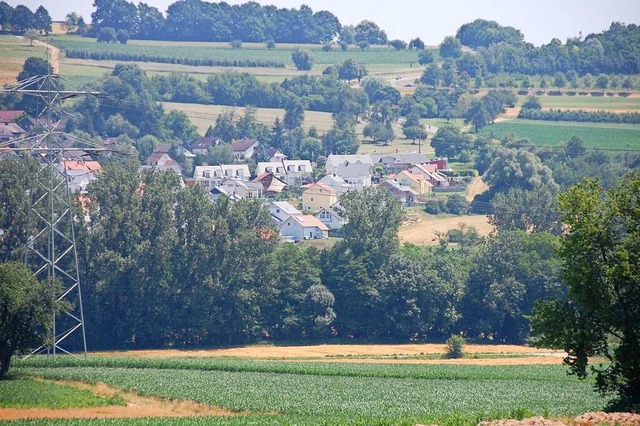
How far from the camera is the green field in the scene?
14450 centimetres

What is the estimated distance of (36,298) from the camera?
53719mm

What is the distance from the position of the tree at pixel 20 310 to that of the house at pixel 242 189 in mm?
65033

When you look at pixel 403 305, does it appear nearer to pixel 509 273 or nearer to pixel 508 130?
pixel 509 273

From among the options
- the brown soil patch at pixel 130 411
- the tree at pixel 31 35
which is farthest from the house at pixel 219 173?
the brown soil patch at pixel 130 411

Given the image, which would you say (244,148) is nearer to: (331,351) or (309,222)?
(309,222)

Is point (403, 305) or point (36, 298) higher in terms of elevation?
point (36, 298)

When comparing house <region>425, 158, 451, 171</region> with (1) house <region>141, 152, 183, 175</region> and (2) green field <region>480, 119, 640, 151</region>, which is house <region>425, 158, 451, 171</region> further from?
(1) house <region>141, 152, 183, 175</region>

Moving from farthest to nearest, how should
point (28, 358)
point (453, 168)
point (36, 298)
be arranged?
point (453, 168), point (28, 358), point (36, 298)

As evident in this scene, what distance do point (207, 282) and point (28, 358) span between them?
17.9m

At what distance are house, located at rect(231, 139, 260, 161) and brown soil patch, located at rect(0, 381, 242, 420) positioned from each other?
99.6 m

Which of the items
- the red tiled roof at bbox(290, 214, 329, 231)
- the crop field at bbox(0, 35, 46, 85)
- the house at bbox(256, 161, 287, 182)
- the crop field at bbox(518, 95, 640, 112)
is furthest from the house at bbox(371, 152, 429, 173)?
the crop field at bbox(0, 35, 46, 85)

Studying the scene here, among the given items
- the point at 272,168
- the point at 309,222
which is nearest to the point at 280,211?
the point at 309,222

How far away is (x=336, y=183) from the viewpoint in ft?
404

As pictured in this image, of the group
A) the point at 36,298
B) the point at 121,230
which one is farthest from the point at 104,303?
the point at 36,298
